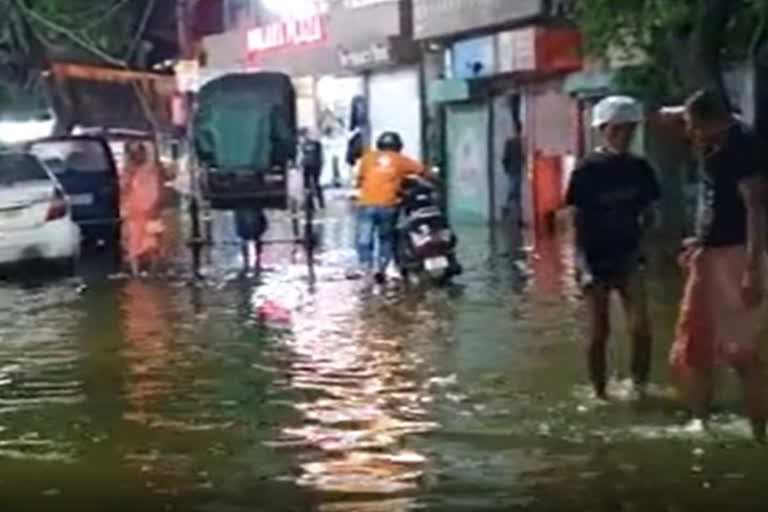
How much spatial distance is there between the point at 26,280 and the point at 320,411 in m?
12.4

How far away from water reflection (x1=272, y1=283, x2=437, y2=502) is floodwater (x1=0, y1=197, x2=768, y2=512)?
22mm

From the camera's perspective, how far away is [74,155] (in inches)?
1140

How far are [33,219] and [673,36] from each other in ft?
24.1

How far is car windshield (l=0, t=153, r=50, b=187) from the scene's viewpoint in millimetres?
24266

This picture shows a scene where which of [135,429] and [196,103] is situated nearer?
[135,429]

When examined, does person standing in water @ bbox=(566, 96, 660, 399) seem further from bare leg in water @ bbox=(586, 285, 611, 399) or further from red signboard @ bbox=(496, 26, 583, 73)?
red signboard @ bbox=(496, 26, 583, 73)

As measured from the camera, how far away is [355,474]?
9633 millimetres

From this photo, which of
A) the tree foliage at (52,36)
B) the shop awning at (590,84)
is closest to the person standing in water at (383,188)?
the shop awning at (590,84)

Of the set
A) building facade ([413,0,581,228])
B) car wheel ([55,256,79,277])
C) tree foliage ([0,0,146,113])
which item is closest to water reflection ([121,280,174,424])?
car wheel ([55,256,79,277])

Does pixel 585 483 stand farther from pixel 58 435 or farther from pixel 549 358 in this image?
pixel 549 358

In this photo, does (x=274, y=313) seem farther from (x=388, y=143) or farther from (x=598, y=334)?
(x=598, y=334)

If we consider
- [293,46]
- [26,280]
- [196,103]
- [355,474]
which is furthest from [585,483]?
[293,46]

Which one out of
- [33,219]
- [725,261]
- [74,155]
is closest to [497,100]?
[74,155]

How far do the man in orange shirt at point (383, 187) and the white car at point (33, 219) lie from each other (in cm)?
408
